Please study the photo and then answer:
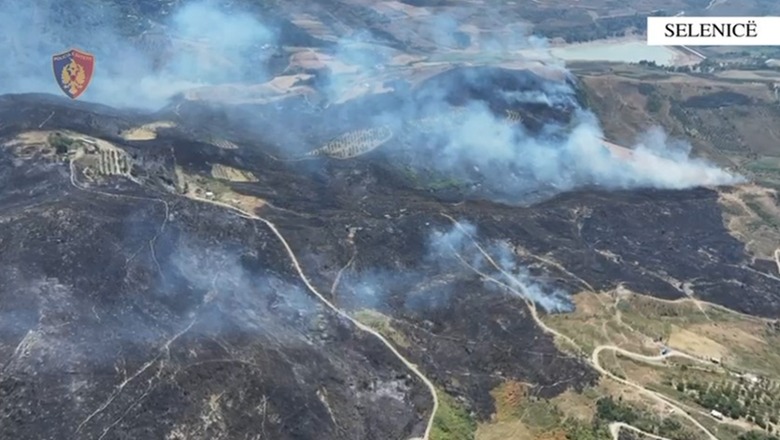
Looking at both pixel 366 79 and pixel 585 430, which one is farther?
pixel 366 79

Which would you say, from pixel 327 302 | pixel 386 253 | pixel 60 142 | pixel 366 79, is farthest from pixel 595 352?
pixel 366 79

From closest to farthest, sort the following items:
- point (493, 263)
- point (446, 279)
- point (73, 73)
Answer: point (446, 279)
point (493, 263)
point (73, 73)

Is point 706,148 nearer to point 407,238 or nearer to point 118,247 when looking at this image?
point 407,238

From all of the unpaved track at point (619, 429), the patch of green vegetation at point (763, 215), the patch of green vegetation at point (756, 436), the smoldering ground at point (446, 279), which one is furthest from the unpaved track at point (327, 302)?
the patch of green vegetation at point (763, 215)

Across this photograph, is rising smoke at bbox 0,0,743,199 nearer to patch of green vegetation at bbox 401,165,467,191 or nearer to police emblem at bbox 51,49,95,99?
patch of green vegetation at bbox 401,165,467,191

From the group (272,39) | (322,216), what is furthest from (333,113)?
(272,39)

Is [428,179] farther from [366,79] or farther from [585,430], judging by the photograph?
[585,430]
